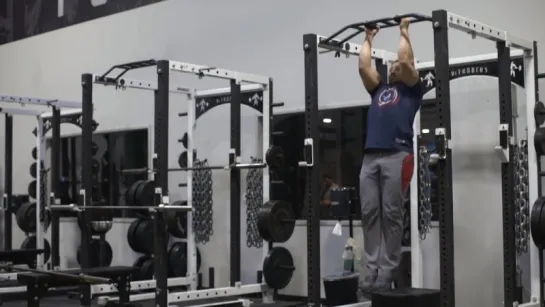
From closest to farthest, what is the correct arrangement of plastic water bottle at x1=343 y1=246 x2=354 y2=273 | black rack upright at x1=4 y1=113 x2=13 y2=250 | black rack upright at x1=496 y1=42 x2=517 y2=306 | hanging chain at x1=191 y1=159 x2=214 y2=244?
1. black rack upright at x1=496 y1=42 x2=517 y2=306
2. plastic water bottle at x1=343 y1=246 x2=354 y2=273
3. hanging chain at x1=191 y1=159 x2=214 y2=244
4. black rack upright at x1=4 y1=113 x2=13 y2=250

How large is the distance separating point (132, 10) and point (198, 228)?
308 cm

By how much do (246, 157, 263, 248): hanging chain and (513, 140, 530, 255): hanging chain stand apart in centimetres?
251

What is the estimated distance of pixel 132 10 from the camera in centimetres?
875

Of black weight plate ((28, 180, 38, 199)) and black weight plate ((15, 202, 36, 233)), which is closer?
black weight plate ((15, 202, 36, 233))

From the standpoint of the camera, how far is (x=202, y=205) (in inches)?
280

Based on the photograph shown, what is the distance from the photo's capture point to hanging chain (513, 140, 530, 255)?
4.98m

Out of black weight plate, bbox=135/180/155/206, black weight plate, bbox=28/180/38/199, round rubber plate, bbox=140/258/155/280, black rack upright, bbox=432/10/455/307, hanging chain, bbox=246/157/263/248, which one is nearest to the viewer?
black rack upright, bbox=432/10/455/307

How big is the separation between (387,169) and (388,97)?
0.45 meters

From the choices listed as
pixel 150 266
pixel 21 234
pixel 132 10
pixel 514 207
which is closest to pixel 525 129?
pixel 514 207

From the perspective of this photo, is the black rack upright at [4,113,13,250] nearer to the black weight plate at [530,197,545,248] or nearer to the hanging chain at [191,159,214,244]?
the hanging chain at [191,159,214,244]

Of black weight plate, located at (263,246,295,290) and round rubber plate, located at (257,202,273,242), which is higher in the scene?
round rubber plate, located at (257,202,273,242)

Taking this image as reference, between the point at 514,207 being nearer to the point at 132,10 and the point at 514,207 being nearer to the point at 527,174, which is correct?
the point at 527,174

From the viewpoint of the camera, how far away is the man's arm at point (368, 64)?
4.53m

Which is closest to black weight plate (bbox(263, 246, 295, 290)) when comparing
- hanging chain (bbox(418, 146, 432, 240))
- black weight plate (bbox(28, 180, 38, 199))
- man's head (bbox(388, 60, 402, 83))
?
hanging chain (bbox(418, 146, 432, 240))
